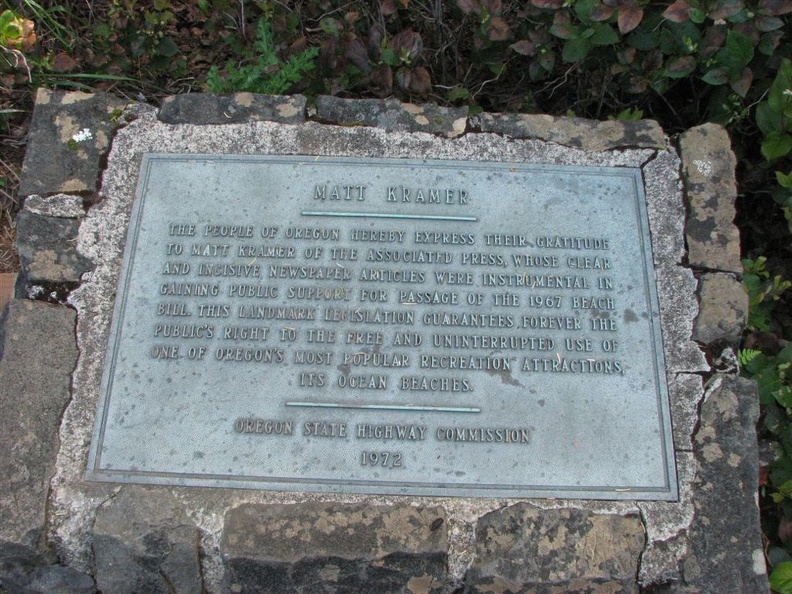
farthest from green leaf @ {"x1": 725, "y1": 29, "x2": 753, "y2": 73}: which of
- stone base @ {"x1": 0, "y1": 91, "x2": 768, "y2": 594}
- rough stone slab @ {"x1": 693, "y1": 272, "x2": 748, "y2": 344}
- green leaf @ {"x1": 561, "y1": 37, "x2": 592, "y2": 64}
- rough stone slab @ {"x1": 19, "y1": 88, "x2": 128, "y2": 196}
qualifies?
rough stone slab @ {"x1": 19, "y1": 88, "x2": 128, "y2": 196}

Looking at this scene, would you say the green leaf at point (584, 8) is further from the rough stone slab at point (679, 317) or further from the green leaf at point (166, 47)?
the green leaf at point (166, 47)

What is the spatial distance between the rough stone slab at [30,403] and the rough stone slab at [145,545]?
0.22 metres

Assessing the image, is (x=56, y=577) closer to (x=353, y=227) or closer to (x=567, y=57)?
(x=353, y=227)

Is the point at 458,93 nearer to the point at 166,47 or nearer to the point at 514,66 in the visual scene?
the point at 514,66

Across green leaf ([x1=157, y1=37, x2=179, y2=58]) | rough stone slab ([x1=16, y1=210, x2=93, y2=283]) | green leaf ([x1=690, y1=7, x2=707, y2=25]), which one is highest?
green leaf ([x1=157, y1=37, x2=179, y2=58])

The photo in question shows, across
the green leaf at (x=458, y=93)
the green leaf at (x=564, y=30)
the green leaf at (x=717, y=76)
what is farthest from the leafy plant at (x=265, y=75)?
the green leaf at (x=717, y=76)

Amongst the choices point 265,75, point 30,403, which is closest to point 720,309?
point 265,75

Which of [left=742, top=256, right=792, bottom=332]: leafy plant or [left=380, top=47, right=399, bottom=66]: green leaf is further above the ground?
[left=380, top=47, right=399, bottom=66]: green leaf

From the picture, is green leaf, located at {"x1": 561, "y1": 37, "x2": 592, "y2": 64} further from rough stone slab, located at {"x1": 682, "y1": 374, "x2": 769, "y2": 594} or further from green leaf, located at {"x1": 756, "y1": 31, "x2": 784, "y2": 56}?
rough stone slab, located at {"x1": 682, "y1": 374, "x2": 769, "y2": 594}

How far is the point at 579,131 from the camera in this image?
2.62 metres

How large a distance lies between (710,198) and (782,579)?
137cm

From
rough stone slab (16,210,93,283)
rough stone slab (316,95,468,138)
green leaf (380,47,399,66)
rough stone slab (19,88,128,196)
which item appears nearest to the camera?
rough stone slab (16,210,93,283)

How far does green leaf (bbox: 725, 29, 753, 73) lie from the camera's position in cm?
269

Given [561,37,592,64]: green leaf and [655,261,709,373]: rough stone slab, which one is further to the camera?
[561,37,592,64]: green leaf
